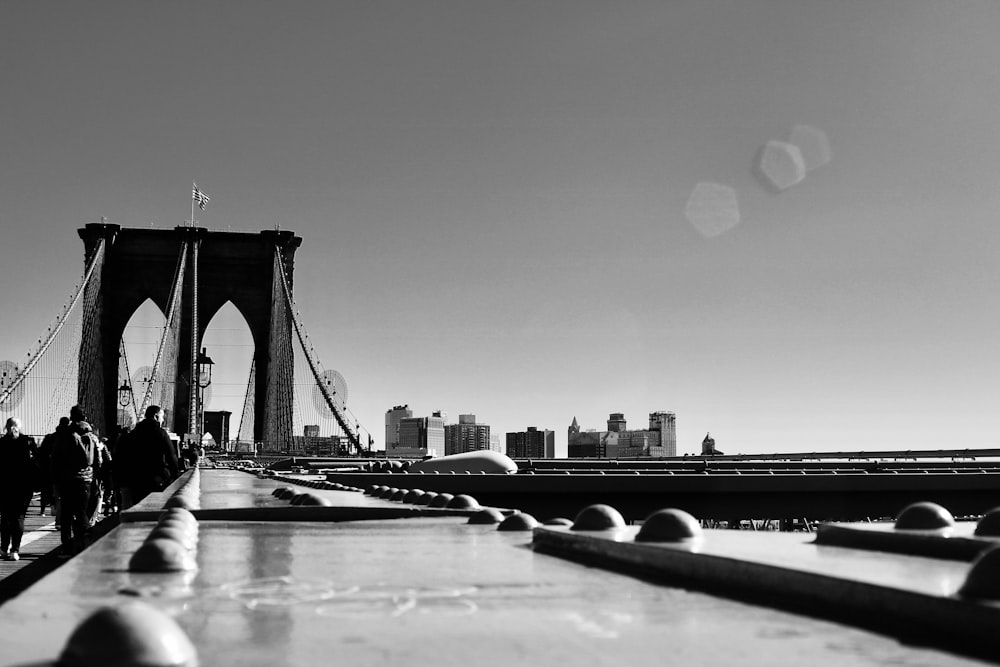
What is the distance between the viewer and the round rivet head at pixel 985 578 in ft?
7.02

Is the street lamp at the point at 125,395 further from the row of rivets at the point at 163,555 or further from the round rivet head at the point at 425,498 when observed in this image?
the row of rivets at the point at 163,555

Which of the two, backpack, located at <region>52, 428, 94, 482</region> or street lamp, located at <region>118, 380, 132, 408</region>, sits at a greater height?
street lamp, located at <region>118, 380, 132, 408</region>

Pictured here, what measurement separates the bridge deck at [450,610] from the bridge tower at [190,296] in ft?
184

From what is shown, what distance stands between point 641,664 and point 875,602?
2.48 ft

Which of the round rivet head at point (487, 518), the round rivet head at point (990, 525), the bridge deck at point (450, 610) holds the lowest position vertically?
the bridge deck at point (450, 610)

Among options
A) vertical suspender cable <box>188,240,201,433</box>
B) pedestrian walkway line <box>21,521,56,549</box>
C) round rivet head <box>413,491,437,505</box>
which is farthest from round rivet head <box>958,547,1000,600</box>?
vertical suspender cable <box>188,240,201,433</box>

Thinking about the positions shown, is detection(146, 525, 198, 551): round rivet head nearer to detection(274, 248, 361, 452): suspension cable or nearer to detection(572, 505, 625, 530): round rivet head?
detection(572, 505, 625, 530): round rivet head

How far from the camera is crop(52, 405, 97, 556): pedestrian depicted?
10.3m

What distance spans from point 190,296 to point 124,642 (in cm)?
6134

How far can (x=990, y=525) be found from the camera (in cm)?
392

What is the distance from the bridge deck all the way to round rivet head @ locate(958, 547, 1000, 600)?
0.22 meters

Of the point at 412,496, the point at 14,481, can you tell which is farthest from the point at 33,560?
the point at 412,496

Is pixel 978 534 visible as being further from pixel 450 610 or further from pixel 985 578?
pixel 450 610

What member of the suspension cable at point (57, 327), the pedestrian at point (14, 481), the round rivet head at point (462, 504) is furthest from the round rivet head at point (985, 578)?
the suspension cable at point (57, 327)
